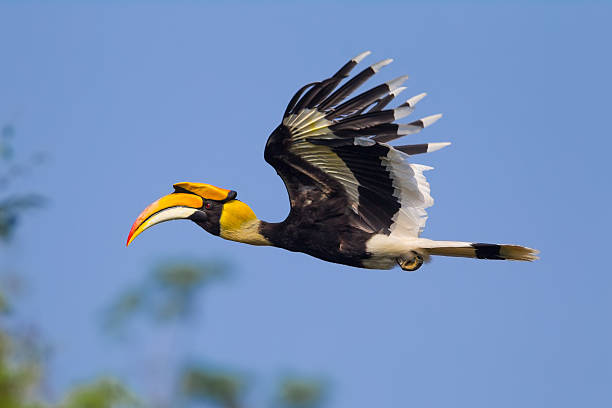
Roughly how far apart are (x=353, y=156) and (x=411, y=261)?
1016 millimetres

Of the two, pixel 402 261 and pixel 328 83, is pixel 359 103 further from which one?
pixel 402 261

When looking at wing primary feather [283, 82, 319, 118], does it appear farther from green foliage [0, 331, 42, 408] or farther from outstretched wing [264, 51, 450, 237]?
green foliage [0, 331, 42, 408]

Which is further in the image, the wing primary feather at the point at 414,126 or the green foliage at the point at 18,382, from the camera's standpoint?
the green foliage at the point at 18,382

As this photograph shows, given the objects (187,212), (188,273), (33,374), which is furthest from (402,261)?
(188,273)

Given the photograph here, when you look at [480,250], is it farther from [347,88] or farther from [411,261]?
[347,88]

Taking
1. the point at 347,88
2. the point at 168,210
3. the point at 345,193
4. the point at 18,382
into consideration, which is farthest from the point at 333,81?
the point at 18,382

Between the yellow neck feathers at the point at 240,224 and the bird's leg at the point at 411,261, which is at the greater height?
the yellow neck feathers at the point at 240,224

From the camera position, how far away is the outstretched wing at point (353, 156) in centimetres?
806

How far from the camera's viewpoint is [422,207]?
8.63 metres

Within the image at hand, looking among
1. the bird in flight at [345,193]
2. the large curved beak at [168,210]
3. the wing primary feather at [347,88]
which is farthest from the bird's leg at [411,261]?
the large curved beak at [168,210]

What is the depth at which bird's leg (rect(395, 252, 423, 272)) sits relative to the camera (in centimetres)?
860

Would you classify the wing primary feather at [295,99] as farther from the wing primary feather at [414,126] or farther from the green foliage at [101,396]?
the green foliage at [101,396]

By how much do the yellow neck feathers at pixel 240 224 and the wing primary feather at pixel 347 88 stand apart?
1361 mm

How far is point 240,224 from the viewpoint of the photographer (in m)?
9.02
